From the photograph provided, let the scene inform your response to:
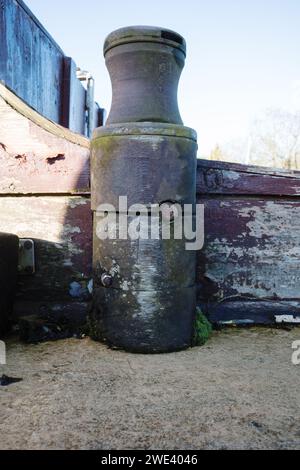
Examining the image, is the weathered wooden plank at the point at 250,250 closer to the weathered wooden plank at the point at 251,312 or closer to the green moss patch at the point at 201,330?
the weathered wooden plank at the point at 251,312

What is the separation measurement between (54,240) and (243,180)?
4.66 feet

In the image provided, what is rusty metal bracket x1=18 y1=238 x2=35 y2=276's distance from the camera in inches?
105

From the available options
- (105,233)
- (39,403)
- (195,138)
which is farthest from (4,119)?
(39,403)

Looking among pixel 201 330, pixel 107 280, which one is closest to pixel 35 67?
pixel 107 280

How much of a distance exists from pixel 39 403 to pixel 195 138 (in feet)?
5.55

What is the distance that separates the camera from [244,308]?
2805mm

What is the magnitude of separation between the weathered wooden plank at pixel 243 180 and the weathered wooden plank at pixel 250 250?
0.07 meters

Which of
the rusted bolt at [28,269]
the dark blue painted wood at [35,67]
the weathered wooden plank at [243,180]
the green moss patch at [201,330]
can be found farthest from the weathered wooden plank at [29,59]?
the green moss patch at [201,330]

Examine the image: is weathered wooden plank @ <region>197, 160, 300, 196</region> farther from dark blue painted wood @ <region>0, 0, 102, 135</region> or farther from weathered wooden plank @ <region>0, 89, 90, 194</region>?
dark blue painted wood @ <region>0, 0, 102, 135</region>

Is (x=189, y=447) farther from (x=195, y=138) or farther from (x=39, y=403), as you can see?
(x=195, y=138)

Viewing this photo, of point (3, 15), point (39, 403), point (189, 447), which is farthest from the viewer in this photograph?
point (3, 15)

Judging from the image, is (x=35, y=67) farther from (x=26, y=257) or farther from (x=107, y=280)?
(x=107, y=280)

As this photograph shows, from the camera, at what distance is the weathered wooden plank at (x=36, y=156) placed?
9.02ft

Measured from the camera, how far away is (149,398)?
5.20 feet
